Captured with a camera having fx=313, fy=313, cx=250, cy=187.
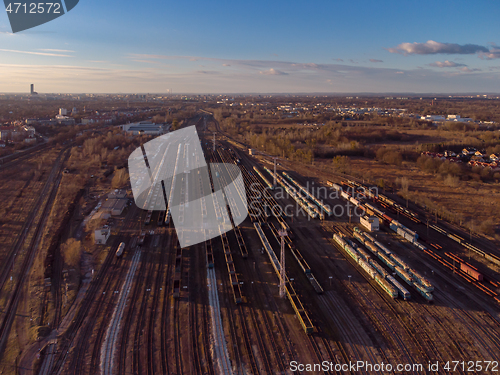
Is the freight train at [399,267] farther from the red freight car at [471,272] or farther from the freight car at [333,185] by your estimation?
the freight car at [333,185]

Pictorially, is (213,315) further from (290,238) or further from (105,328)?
(290,238)

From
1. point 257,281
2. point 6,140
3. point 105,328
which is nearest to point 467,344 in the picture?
point 257,281

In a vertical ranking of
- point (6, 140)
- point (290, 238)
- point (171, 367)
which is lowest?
point (171, 367)

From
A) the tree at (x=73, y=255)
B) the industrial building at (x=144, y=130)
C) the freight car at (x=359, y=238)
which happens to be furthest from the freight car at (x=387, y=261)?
the industrial building at (x=144, y=130)

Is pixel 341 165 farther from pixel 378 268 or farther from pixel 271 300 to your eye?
pixel 271 300

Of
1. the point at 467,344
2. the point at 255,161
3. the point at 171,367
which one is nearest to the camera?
the point at 171,367

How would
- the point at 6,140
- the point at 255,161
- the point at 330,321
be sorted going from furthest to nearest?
the point at 6,140, the point at 255,161, the point at 330,321

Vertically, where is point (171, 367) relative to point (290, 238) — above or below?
below
